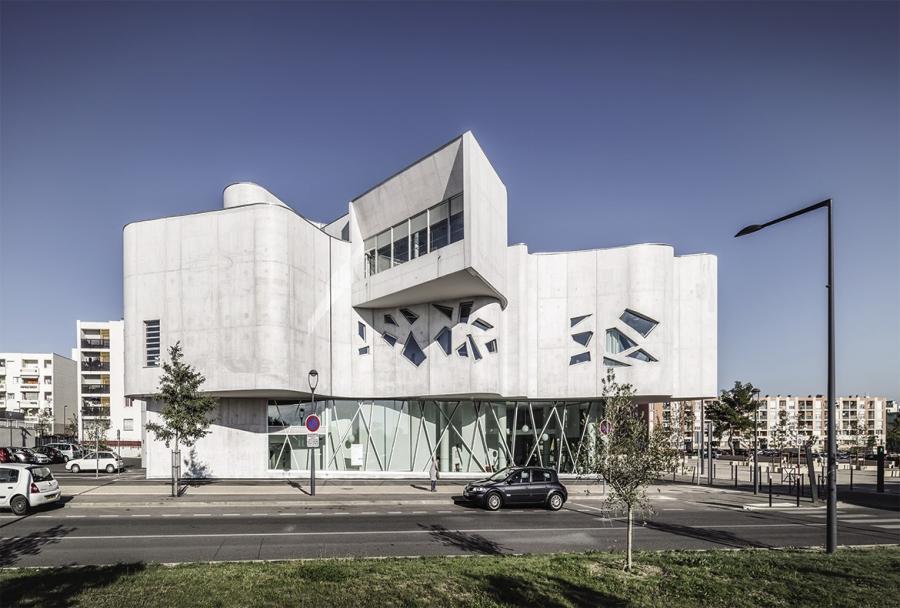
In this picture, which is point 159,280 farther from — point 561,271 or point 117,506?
point 561,271

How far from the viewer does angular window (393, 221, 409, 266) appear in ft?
104

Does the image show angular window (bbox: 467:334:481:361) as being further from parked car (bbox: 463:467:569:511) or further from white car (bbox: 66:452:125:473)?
white car (bbox: 66:452:125:473)

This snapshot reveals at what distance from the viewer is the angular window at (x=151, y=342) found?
3003 centimetres

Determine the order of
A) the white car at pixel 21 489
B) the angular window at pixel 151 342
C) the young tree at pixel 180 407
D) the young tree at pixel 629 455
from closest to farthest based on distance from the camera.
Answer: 1. the young tree at pixel 629 455
2. the white car at pixel 21 489
3. the young tree at pixel 180 407
4. the angular window at pixel 151 342

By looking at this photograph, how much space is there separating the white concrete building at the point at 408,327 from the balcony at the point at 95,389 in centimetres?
5742

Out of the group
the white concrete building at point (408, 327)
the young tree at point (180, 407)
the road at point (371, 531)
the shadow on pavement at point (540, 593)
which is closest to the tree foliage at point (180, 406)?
the young tree at point (180, 407)

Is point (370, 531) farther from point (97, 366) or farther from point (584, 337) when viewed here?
point (97, 366)

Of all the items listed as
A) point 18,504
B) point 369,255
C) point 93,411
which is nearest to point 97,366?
point 93,411

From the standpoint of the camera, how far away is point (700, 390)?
32.8 meters

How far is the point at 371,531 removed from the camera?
15.9m

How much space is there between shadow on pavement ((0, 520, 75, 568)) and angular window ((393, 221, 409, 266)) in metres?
19.9

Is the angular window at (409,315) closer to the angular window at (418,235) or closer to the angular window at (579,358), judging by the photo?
the angular window at (418,235)

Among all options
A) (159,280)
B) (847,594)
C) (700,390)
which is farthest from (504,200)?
(847,594)

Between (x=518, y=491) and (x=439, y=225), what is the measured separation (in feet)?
47.0
